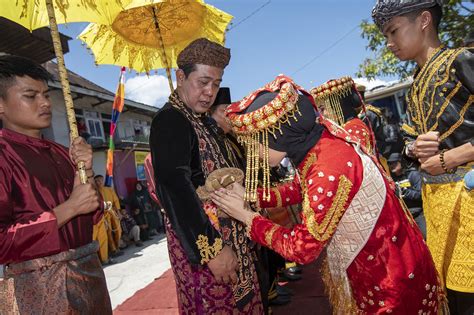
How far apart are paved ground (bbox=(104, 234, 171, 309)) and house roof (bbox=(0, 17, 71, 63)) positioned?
18.8 ft

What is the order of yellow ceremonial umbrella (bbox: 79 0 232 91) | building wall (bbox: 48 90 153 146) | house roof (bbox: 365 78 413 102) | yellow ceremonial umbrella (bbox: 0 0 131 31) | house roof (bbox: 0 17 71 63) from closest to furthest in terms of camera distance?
yellow ceremonial umbrella (bbox: 0 0 131 31), yellow ceremonial umbrella (bbox: 79 0 232 91), house roof (bbox: 0 17 71 63), building wall (bbox: 48 90 153 146), house roof (bbox: 365 78 413 102)

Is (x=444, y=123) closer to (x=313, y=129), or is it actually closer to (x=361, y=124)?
(x=313, y=129)

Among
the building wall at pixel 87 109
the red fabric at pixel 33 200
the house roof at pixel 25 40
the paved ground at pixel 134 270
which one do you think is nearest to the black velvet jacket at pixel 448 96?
the red fabric at pixel 33 200

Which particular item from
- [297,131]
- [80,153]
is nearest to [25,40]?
[80,153]

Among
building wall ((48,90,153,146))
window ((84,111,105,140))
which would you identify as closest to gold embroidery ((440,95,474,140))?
building wall ((48,90,153,146))

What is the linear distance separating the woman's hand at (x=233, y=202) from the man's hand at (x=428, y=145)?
1038 millimetres

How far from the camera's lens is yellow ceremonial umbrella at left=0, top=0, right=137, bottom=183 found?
2.40 m

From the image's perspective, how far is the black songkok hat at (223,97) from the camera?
3.85 meters

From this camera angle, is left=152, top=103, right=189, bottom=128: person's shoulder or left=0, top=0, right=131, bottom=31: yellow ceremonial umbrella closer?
left=152, top=103, right=189, bottom=128: person's shoulder

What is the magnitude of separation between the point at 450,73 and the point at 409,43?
32 centimetres

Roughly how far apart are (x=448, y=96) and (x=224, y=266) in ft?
5.16

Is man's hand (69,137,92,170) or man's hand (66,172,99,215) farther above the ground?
man's hand (69,137,92,170)

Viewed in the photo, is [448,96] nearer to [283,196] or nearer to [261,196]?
[283,196]

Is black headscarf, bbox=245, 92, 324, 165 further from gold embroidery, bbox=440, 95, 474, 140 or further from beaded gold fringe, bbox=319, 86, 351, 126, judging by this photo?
beaded gold fringe, bbox=319, 86, 351, 126
